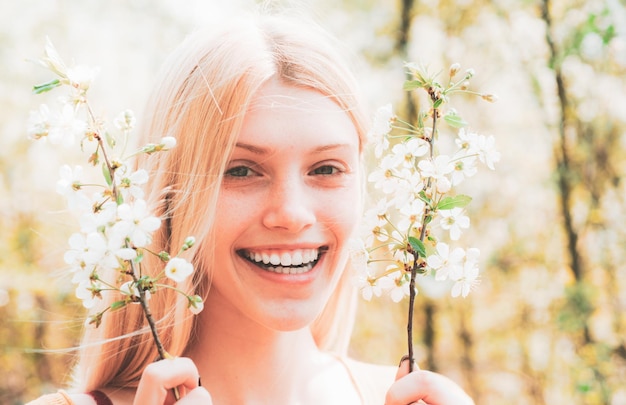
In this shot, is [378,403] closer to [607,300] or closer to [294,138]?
[294,138]

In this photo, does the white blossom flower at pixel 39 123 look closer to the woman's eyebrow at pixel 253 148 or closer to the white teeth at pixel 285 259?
the woman's eyebrow at pixel 253 148

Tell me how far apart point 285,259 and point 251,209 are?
0.15m

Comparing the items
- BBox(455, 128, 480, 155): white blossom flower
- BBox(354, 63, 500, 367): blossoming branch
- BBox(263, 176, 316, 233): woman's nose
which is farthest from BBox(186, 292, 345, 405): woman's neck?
BBox(455, 128, 480, 155): white blossom flower

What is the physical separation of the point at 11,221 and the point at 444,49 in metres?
4.44

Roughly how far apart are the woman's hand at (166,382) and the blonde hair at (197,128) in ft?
1.16

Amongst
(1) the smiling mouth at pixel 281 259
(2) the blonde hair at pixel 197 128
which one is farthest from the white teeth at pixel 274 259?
(2) the blonde hair at pixel 197 128

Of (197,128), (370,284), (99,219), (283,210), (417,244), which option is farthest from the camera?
(197,128)

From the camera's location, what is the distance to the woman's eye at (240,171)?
1646 mm

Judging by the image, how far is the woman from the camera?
1602 millimetres

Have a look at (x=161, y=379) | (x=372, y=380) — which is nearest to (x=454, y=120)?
(x=161, y=379)

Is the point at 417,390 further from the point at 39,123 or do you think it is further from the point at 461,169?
the point at 39,123

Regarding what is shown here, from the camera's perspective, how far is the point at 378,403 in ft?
6.63

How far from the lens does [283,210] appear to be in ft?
5.12

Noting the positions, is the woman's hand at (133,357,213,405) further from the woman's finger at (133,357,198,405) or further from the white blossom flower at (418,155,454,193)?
the white blossom flower at (418,155,454,193)
